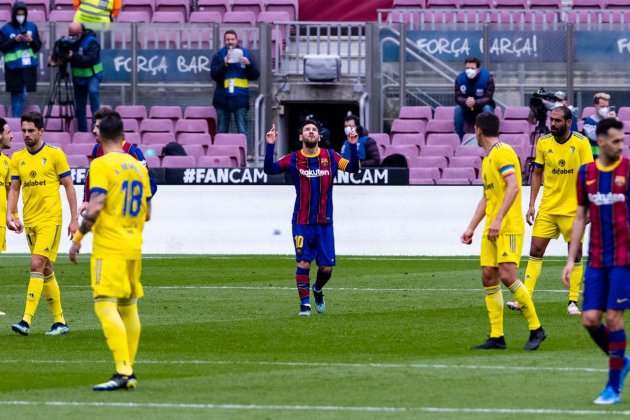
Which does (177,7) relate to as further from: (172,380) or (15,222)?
(172,380)

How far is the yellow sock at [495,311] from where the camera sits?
39.1 feet

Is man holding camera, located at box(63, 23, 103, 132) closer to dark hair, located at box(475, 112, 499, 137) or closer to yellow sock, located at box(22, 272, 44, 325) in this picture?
yellow sock, located at box(22, 272, 44, 325)

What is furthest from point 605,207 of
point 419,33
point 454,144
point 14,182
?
point 419,33

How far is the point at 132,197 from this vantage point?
→ 9.98 m

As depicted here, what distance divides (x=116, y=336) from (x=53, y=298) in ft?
12.8

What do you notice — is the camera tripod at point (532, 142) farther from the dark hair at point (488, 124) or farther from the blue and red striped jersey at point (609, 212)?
the blue and red striped jersey at point (609, 212)

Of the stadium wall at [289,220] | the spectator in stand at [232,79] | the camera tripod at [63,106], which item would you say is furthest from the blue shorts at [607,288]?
the camera tripod at [63,106]

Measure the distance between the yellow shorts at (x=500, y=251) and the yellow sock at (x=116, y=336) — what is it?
3.51m

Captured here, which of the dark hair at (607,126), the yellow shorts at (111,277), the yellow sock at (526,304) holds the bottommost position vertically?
the yellow sock at (526,304)

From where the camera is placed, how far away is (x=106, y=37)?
28.6m

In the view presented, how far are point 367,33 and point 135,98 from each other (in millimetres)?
4981

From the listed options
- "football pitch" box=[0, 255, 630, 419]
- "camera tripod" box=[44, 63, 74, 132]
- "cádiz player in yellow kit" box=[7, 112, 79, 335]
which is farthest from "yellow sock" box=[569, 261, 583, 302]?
"camera tripod" box=[44, 63, 74, 132]

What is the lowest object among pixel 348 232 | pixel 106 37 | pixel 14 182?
pixel 348 232

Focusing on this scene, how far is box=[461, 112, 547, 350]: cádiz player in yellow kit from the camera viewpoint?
11.9 m
